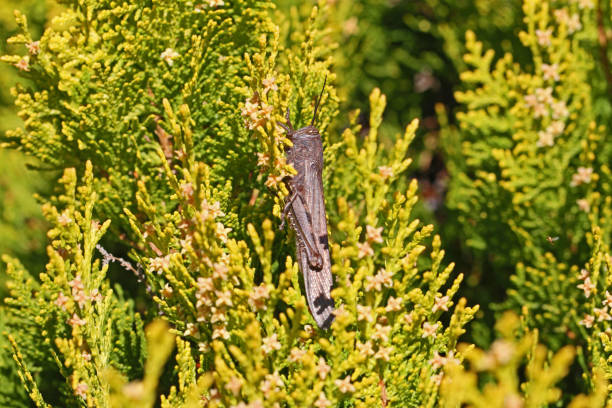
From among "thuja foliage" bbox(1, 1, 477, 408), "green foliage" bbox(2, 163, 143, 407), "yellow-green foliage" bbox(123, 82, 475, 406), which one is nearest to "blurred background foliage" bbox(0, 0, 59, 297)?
"thuja foliage" bbox(1, 1, 477, 408)

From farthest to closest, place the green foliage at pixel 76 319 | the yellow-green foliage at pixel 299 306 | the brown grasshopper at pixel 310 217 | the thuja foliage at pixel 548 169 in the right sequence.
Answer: the thuja foliage at pixel 548 169
the brown grasshopper at pixel 310 217
the green foliage at pixel 76 319
the yellow-green foliage at pixel 299 306

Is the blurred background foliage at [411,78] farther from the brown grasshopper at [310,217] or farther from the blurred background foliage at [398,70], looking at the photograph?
the brown grasshopper at [310,217]

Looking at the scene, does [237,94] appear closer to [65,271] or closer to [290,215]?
[290,215]

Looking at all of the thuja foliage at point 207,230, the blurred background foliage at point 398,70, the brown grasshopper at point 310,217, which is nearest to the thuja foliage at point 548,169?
the blurred background foliage at point 398,70

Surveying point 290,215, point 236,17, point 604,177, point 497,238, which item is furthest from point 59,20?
point 604,177

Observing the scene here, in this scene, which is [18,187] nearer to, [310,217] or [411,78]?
[310,217]

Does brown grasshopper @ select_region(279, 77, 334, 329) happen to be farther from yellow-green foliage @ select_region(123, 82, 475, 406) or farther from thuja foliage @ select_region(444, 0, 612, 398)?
thuja foliage @ select_region(444, 0, 612, 398)

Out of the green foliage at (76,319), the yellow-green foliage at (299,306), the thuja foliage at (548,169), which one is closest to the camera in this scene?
the yellow-green foliage at (299,306)
